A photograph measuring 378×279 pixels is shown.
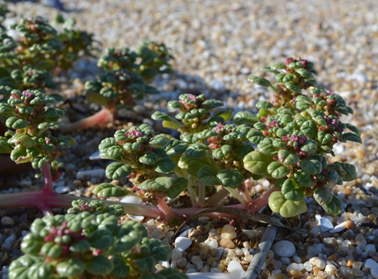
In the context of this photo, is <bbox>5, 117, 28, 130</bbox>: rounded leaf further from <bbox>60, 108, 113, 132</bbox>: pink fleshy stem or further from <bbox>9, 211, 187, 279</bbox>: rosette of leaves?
<bbox>60, 108, 113, 132</bbox>: pink fleshy stem

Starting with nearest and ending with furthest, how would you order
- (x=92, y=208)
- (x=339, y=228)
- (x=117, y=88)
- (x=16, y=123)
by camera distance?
1. (x=92, y=208)
2. (x=16, y=123)
3. (x=339, y=228)
4. (x=117, y=88)

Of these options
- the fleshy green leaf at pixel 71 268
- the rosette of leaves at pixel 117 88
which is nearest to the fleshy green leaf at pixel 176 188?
the fleshy green leaf at pixel 71 268

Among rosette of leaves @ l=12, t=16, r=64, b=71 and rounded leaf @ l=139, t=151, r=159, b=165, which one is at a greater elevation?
rosette of leaves @ l=12, t=16, r=64, b=71

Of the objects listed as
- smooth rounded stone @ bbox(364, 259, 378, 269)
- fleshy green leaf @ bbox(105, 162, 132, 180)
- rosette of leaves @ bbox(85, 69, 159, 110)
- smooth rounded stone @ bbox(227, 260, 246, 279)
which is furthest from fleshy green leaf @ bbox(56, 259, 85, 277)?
rosette of leaves @ bbox(85, 69, 159, 110)

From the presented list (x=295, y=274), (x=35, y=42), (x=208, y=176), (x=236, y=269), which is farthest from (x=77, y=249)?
(x=35, y=42)

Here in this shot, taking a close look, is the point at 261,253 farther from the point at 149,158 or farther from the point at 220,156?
the point at 149,158

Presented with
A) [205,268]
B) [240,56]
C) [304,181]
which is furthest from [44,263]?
[240,56]
